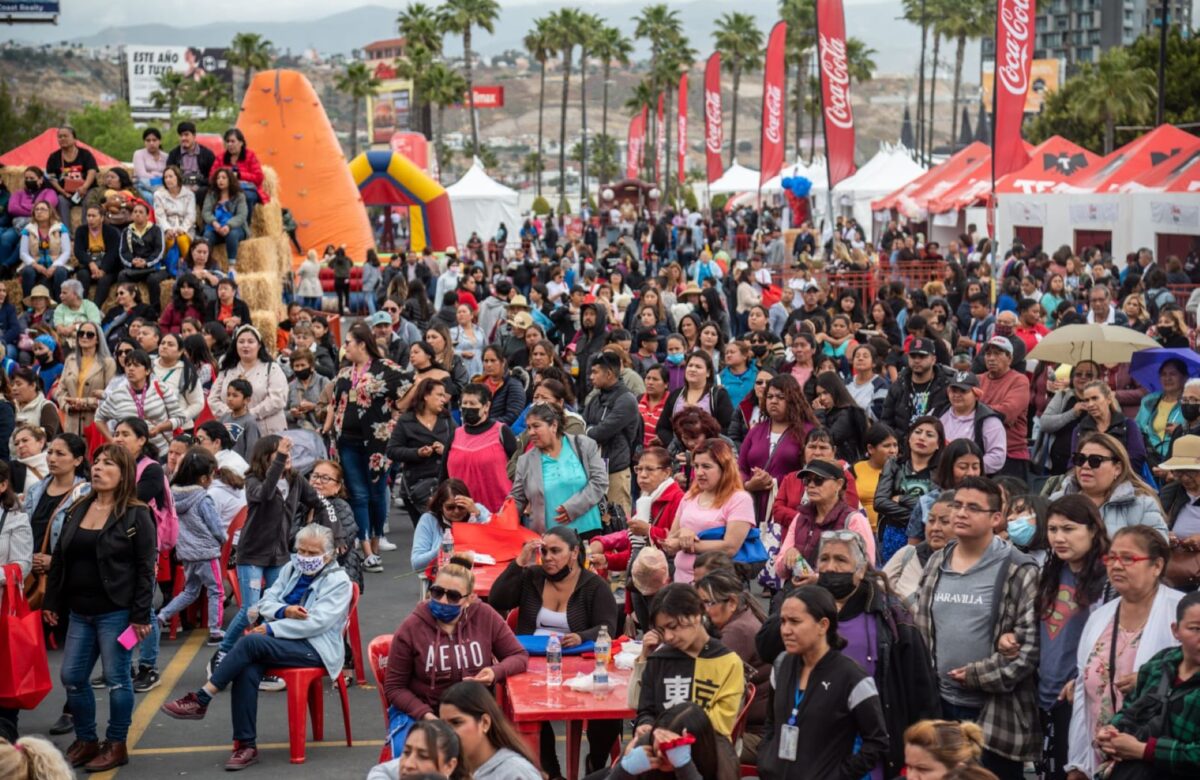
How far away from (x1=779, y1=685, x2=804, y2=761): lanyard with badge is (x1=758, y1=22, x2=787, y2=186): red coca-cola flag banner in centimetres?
2805

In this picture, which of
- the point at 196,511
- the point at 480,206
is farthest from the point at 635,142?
the point at 196,511

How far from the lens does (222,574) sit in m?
11.0

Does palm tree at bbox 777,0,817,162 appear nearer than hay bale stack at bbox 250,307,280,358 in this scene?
No

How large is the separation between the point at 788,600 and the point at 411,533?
29.2 feet

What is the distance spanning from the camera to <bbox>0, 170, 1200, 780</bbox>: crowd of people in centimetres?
589

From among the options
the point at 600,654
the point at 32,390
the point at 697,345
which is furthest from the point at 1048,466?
the point at 32,390

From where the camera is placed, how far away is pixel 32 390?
11992 mm

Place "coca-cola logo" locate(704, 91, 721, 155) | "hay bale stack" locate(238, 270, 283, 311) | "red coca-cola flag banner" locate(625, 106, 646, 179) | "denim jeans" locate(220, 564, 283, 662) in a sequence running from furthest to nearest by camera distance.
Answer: "red coca-cola flag banner" locate(625, 106, 646, 179)
"coca-cola logo" locate(704, 91, 721, 155)
"hay bale stack" locate(238, 270, 283, 311)
"denim jeans" locate(220, 564, 283, 662)

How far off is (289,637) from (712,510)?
8.04 ft

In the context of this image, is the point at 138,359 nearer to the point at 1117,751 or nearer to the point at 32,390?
the point at 32,390

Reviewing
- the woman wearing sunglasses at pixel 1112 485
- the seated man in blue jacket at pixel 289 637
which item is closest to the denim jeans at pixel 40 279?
the seated man in blue jacket at pixel 289 637

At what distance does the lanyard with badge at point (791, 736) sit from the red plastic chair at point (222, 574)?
5644mm

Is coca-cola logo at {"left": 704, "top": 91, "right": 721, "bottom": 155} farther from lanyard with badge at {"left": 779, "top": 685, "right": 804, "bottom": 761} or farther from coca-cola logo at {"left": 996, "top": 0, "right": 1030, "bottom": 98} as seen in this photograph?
lanyard with badge at {"left": 779, "top": 685, "right": 804, "bottom": 761}

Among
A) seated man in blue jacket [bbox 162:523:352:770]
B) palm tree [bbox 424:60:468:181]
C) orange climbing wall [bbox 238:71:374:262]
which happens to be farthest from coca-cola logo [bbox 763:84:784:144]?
palm tree [bbox 424:60:468:181]
